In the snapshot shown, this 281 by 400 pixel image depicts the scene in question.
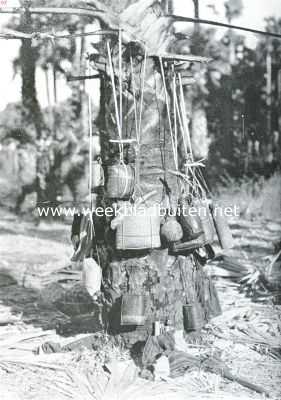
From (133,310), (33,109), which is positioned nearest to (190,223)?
(133,310)

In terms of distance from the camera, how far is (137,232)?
3.51m

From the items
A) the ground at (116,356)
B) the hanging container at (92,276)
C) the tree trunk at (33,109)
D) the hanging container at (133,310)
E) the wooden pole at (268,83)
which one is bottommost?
the ground at (116,356)

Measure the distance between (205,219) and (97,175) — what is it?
1001mm

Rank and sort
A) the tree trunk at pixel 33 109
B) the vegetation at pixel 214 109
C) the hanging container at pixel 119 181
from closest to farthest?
1. the hanging container at pixel 119 181
2. the tree trunk at pixel 33 109
3. the vegetation at pixel 214 109

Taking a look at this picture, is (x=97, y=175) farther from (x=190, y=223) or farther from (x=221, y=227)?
(x=221, y=227)

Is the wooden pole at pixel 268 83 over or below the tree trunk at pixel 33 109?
over

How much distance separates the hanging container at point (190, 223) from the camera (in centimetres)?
369

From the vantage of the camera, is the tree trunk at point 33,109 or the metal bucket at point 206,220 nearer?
the metal bucket at point 206,220

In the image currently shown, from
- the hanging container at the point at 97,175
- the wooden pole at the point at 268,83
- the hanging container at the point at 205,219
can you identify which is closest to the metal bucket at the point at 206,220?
the hanging container at the point at 205,219

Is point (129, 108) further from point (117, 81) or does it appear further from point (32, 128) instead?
point (32, 128)

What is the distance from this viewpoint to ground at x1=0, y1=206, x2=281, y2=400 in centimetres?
324

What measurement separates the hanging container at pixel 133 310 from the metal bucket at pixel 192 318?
0.46 metres

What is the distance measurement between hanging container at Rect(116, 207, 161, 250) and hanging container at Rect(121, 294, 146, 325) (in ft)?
1.37

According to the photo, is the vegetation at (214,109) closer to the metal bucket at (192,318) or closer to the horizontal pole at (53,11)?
the horizontal pole at (53,11)
